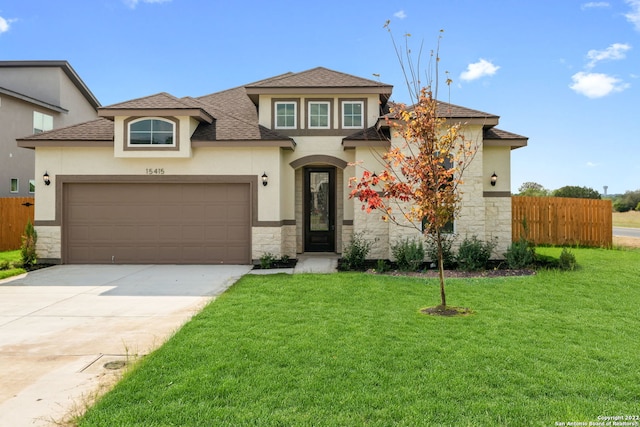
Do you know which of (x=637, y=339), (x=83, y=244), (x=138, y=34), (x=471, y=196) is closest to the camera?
(x=637, y=339)

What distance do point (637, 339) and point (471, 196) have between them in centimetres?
655

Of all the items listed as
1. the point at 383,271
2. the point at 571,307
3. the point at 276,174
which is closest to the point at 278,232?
the point at 276,174

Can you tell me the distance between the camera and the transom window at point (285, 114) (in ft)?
43.3

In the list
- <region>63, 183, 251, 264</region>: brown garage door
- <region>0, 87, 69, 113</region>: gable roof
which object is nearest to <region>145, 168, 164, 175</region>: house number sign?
<region>63, 183, 251, 264</region>: brown garage door

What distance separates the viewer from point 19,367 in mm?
4594

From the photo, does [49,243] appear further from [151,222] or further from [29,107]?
[29,107]

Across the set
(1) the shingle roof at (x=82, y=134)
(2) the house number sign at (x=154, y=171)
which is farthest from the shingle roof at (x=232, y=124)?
(1) the shingle roof at (x=82, y=134)

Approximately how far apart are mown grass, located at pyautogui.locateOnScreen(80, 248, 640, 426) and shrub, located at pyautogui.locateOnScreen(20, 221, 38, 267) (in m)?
7.77

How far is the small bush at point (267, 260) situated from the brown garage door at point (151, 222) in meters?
0.96

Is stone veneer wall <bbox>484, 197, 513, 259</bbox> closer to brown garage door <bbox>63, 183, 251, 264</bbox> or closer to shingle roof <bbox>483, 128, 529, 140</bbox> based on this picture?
shingle roof <bbox>483, 128, 529, 140</bbox>

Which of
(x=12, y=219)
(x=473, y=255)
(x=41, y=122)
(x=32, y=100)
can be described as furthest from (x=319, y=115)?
(x=41, y=122)

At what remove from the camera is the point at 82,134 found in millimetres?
12352

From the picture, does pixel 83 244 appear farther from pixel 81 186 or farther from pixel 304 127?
pixel 304 127

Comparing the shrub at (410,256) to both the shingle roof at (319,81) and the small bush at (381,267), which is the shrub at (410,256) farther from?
the shingle roof at (319,81)
